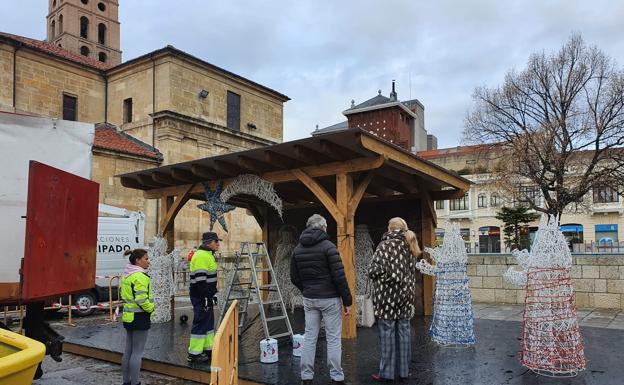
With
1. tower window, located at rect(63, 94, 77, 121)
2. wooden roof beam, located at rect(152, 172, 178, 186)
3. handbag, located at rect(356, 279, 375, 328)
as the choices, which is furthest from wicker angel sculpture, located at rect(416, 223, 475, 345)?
tower window, located at rect(63, 94, 77, 121)

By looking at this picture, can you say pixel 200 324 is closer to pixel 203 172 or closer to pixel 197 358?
pixel 197 358

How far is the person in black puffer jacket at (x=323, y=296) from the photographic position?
17.8 feet

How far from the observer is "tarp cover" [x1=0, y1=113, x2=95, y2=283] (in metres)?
5.04

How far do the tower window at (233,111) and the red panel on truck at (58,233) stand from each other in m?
20.8

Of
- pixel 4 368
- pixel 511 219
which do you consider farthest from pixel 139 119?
pixel 4 368

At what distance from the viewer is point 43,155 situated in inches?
217

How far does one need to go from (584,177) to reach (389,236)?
22.8 meters

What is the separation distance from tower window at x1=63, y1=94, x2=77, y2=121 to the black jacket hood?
71.1 feet

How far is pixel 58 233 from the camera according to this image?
5.12m

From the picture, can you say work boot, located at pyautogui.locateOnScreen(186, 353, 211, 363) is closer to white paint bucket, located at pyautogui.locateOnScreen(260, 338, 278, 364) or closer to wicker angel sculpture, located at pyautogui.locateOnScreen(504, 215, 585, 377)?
white paint bucket, located at pyautogui.locateOnScreen(260, 338, 278, 364)

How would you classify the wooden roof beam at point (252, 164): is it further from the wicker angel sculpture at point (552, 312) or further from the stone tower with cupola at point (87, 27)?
the stone tower with cupola at point (87, 27)

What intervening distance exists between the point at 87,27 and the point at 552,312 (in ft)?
155

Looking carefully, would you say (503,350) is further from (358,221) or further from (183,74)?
(183,74)

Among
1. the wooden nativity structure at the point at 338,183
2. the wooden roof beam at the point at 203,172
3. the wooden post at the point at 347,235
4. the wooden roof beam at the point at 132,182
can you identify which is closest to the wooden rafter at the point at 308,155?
the wooden nativity structure at the point at 338,183
